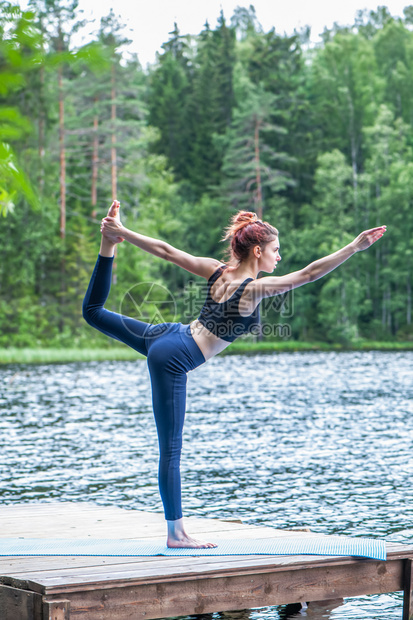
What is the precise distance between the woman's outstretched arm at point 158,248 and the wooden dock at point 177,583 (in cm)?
182

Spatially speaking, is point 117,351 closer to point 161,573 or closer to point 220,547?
point 220,547

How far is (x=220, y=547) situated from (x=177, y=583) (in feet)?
2.68

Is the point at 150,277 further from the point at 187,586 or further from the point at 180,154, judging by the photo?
the point at 187,586

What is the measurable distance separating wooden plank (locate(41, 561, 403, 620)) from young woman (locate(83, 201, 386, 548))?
23.2 inches

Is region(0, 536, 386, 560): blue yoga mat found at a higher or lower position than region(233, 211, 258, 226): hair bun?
lower

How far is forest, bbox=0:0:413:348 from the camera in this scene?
5022 cm

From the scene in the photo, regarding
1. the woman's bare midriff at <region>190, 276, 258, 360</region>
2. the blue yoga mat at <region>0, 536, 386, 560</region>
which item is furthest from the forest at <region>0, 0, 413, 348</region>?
the woman's bare midriff at <region>190, 276, 258, 360</region>

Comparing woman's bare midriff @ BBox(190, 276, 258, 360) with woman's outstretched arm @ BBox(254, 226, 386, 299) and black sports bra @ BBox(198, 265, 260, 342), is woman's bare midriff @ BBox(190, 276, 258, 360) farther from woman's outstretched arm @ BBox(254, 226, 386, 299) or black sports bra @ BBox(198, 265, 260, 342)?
woman's outstretched arm @ BBox(254, 226, 386, 299)

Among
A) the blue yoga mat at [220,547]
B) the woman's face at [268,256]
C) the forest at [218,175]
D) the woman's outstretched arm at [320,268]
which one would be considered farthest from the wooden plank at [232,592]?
the forest at [218,175]

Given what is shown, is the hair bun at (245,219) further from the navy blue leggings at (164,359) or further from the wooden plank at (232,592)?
the wooden plank at (232,592)

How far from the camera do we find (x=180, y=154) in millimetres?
68625

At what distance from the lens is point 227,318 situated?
516 cm

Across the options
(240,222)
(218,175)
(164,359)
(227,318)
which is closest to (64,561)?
(164,359)

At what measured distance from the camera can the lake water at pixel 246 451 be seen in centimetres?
1055
